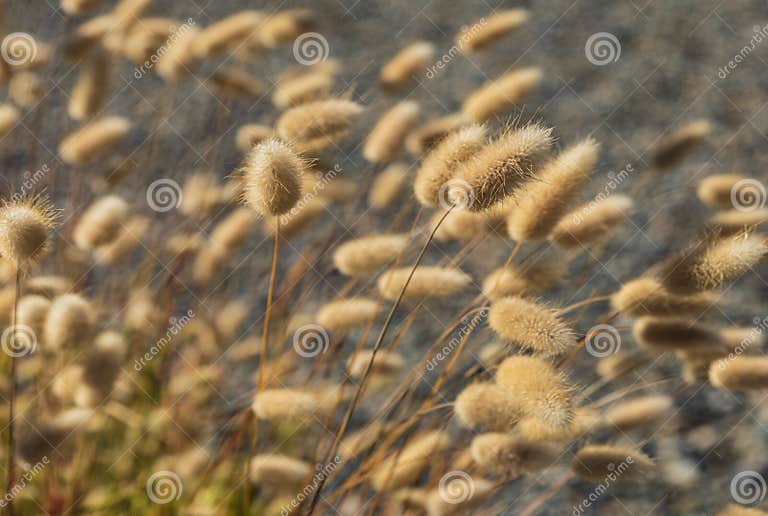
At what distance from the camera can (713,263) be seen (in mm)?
1158

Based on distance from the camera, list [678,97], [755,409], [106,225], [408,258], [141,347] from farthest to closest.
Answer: [678,97]
[755,409]
[408,258]
[141,347]
[106,225]

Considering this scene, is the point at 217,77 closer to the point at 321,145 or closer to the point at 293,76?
the point at 293,76

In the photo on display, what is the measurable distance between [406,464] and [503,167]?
664 mm

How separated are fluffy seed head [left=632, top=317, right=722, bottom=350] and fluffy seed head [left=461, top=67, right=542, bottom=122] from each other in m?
0.51

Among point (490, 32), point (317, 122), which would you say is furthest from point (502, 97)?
point (317, 122)

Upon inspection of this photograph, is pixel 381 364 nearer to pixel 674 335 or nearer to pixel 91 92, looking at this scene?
pixel 674 335

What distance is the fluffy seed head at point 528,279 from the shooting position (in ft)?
4.34

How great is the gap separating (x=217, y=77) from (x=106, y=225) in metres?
0.55

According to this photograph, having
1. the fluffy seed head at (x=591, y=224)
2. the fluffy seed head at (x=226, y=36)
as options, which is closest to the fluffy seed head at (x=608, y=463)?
the fluffy seed head at (x=591, y=224)

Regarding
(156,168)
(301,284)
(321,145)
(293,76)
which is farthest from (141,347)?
(156,168)

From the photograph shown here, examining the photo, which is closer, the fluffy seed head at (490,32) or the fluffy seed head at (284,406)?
the fluffy seed head at (284,406)

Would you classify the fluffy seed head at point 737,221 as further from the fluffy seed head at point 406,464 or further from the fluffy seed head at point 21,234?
the fluffy seed head at point 21,234

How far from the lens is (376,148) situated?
5.12 feet

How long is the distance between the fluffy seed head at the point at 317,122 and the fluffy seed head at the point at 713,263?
658mm
